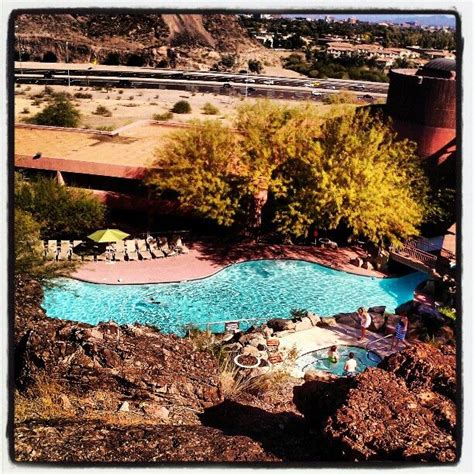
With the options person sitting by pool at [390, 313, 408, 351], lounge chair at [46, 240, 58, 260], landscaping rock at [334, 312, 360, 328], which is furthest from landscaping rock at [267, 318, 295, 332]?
lounge chair at [46, 240, 58, 260]

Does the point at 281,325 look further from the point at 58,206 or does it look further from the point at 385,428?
the point at 58,206

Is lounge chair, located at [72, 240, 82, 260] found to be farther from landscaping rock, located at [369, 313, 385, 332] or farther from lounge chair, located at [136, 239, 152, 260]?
landscaping rock, located at [369, 313, 385, 332]

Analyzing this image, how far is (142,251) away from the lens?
47.9 feet

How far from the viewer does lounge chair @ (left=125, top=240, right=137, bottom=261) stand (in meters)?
14.4

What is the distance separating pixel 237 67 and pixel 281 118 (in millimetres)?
17233

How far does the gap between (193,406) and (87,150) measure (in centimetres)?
829

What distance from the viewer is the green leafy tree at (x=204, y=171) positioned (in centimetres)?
1472

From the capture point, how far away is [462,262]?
955cm

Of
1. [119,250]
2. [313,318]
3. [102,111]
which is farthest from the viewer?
[102,111]

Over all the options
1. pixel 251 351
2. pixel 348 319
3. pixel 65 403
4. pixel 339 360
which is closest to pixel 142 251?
pixel 251 351

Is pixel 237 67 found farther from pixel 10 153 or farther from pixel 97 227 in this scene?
pixel 10 153

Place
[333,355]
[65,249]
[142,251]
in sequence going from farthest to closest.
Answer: [142,251] → [65,249] → [333,355]

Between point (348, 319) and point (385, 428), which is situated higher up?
point (385, 428)

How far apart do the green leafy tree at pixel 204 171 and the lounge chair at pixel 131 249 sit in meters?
1.54
